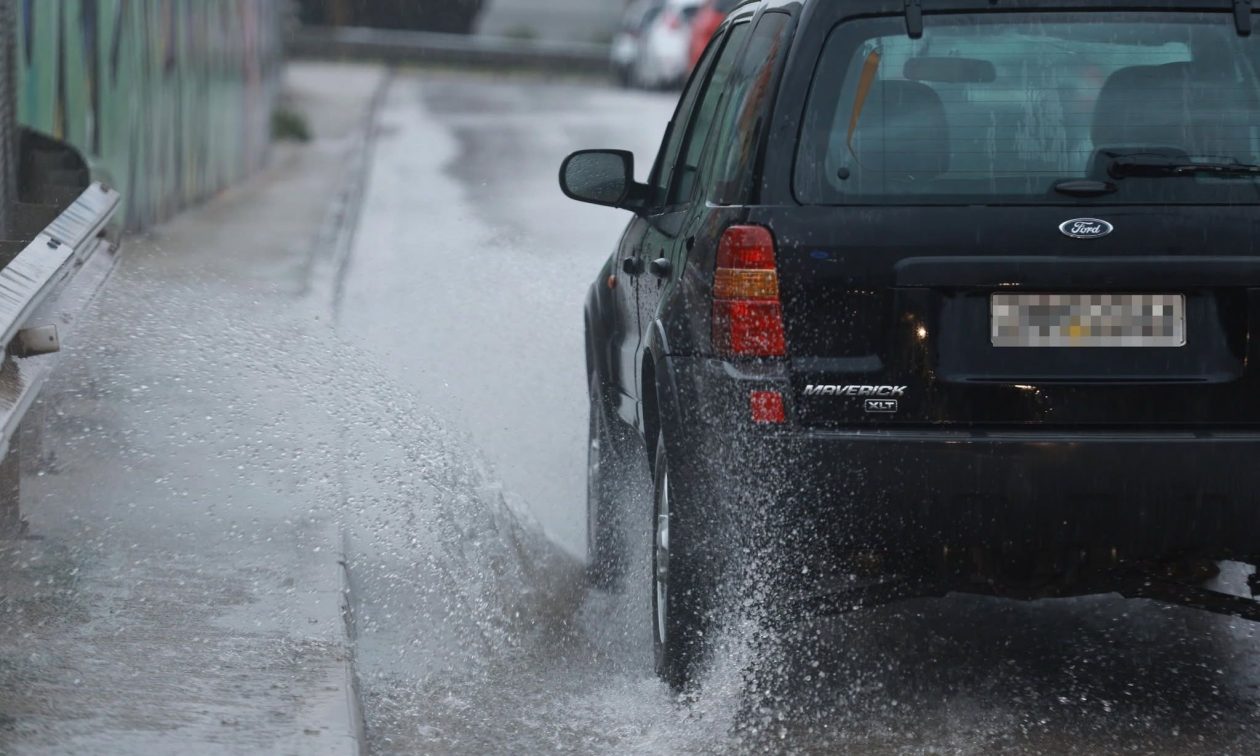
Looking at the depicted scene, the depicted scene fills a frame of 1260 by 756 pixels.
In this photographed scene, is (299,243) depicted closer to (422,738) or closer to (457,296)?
(457,296)

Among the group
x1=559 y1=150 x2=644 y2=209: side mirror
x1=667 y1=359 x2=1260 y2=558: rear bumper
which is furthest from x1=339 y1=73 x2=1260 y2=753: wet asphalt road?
x1=559 y1=150 x2=644 y2=209: side mirror

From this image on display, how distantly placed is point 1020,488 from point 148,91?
37.2 feet

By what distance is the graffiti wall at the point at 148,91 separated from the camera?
36.8ft

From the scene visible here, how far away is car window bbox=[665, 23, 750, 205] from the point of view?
541cm

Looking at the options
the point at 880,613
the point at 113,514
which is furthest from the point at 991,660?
the point at 113,514

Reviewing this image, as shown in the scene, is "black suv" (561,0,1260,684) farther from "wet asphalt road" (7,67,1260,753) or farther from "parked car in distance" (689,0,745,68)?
"parked car in distance" (689,0,745,68)

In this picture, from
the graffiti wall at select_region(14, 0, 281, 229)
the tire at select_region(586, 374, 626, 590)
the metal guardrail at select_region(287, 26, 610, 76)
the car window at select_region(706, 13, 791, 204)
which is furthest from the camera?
the metal guardrail at select_region(287, 26, 610, 76)

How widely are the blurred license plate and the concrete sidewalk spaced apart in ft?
5.73

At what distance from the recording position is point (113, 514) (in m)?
6.45

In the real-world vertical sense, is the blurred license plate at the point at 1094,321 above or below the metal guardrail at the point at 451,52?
above

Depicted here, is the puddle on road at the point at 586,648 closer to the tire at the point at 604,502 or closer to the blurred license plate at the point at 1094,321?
the tire at the point at 604,502

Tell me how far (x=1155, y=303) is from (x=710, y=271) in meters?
1.00

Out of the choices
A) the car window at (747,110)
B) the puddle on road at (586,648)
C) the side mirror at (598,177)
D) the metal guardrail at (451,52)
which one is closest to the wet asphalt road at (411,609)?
the puddle on road at (586,648)

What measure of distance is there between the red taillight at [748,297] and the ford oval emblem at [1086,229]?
0.66m
